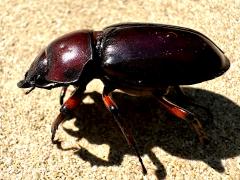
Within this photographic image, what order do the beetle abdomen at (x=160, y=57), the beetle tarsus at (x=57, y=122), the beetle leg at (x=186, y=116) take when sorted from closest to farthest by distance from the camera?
1. the beetle abdomen at (x=160, y=57)
2. the beetle leg at (x=186, y=116)
3. the beetle tarsus at (x=57, y=122)

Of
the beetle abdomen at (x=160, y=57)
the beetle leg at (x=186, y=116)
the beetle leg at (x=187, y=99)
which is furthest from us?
the beetle leg at (x=187, y=99)

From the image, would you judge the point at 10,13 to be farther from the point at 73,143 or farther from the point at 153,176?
Answer: the point at 153,176

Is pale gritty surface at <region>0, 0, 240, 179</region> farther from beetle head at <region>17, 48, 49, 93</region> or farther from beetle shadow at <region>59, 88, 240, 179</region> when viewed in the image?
beetle head at <region>17, 48, 49, 93</region>

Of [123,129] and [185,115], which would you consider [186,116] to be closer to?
[185,115]

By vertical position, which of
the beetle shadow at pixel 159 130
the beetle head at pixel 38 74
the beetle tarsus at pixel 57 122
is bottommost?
the beetle shadow at pixel 159 130

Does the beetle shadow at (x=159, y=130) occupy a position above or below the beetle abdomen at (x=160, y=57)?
below

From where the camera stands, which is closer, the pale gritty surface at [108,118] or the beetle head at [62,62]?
the beetle head at [62,62]

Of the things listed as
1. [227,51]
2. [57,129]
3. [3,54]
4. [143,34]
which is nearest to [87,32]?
[143,34]

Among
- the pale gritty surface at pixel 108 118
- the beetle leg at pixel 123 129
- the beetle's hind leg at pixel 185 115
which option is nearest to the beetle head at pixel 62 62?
the beetle leg at pixel 123 129

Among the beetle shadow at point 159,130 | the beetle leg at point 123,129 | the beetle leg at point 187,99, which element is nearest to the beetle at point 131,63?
the beetle leg at point 123,129

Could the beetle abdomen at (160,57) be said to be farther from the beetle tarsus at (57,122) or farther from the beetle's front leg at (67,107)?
the beetle tarsus at (57,122)
